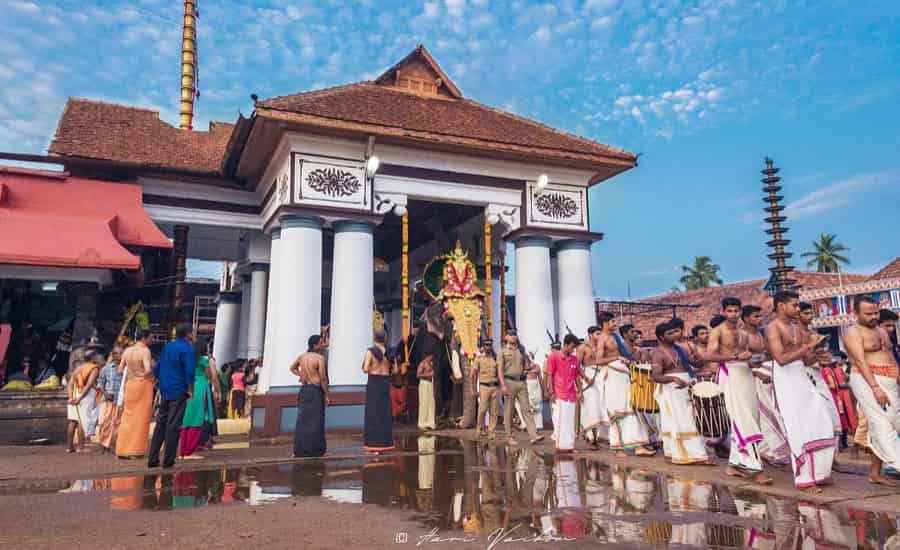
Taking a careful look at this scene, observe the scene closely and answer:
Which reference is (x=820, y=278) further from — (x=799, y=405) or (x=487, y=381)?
(x=799, y=405)

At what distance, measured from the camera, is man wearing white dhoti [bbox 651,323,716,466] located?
6602 millimetres

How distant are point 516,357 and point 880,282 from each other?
2229cm

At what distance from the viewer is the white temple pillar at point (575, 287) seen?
13125mm

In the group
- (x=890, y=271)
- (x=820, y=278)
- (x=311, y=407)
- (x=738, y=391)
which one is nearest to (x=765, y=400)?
(x=738, y=391)

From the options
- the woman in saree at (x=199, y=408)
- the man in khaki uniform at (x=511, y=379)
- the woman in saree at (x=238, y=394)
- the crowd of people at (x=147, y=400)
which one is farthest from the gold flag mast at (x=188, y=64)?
the man in khaki uniform at (x=511, y=379)

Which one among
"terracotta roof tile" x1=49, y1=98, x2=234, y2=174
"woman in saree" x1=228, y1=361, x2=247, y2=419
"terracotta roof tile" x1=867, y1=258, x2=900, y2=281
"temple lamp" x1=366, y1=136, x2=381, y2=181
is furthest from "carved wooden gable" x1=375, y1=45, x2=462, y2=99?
"terracotta roof tile" x1=867, y1=258, x2=900, y2=281

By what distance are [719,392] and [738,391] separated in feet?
3.04

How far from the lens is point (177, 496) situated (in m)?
5.21

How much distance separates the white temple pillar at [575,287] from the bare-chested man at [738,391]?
6917mm

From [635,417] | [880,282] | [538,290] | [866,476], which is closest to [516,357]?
[635,417]

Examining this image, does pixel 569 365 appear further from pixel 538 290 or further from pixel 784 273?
pixel 784 273

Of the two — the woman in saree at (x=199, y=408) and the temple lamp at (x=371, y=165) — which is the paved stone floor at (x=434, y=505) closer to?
the woman in saree at (x=199, y=408)

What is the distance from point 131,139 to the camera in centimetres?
1356

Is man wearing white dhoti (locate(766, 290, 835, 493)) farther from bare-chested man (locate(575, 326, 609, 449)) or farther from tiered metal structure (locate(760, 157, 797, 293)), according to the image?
tiered metal structure (locate(760, 157, 797, 293))
